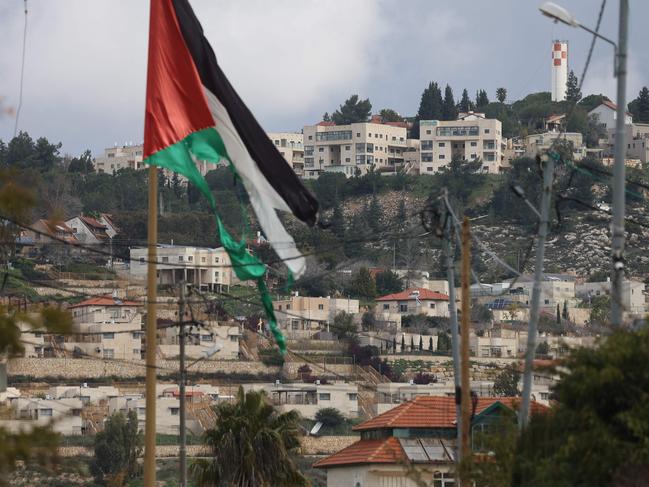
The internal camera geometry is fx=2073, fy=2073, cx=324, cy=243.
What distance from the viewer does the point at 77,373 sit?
162375 mm

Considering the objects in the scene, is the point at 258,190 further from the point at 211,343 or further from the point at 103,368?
the point at 211,343

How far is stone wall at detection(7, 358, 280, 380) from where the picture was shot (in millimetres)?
160250

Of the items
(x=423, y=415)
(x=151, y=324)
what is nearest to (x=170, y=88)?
(x=151, y=324)

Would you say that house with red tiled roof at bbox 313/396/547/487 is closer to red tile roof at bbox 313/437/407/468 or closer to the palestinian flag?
red tile roof at bbox 313/437/407/468

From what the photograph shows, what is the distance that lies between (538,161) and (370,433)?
34243 mm

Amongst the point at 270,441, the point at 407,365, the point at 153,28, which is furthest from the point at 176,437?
the point at 153,28

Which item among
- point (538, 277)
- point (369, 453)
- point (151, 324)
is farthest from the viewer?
point (369, 453)

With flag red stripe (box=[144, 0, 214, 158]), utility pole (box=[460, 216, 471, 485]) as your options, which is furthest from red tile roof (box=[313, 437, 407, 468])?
flag red stripe (box=[144, 0, 214, 158])

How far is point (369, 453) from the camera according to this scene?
62.0 m

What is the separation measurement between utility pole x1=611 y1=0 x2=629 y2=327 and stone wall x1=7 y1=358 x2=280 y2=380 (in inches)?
5050

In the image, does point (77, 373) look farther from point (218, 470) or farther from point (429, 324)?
point (218, 470)

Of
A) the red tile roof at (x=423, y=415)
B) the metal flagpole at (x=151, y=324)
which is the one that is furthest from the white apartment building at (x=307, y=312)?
the metal flagpole at (x=151, y=324)

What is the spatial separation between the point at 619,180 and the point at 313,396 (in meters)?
123

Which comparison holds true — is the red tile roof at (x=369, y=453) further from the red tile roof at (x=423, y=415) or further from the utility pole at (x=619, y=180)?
the utility pole at (x=619, y=180)
